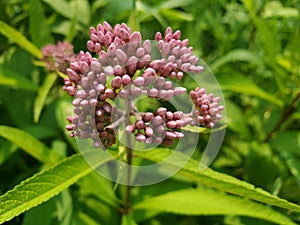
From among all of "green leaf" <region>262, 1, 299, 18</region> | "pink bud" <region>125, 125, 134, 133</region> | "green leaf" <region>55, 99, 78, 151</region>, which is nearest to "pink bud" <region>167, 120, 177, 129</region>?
"pink bud" <region>125, 125, 134, 133</region>

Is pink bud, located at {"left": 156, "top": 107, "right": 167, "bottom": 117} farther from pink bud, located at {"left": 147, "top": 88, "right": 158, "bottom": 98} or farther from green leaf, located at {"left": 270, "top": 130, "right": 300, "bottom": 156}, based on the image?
green leaf, located at {"left": 270, "top": 130, "right": 300, "bottom": 156}

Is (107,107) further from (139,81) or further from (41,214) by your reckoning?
(41,214)

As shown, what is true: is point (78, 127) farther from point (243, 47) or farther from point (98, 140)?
point (243, 47)

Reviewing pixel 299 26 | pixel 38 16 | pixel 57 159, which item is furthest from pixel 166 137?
pixel 299 26

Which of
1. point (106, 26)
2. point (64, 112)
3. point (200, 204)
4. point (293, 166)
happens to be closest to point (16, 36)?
point (64, 112)

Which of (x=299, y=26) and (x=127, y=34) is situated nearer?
(x=127, y=34)

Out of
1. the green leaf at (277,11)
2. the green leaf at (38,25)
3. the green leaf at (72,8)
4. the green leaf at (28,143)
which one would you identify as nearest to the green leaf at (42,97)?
the green leaf at (28,143)
